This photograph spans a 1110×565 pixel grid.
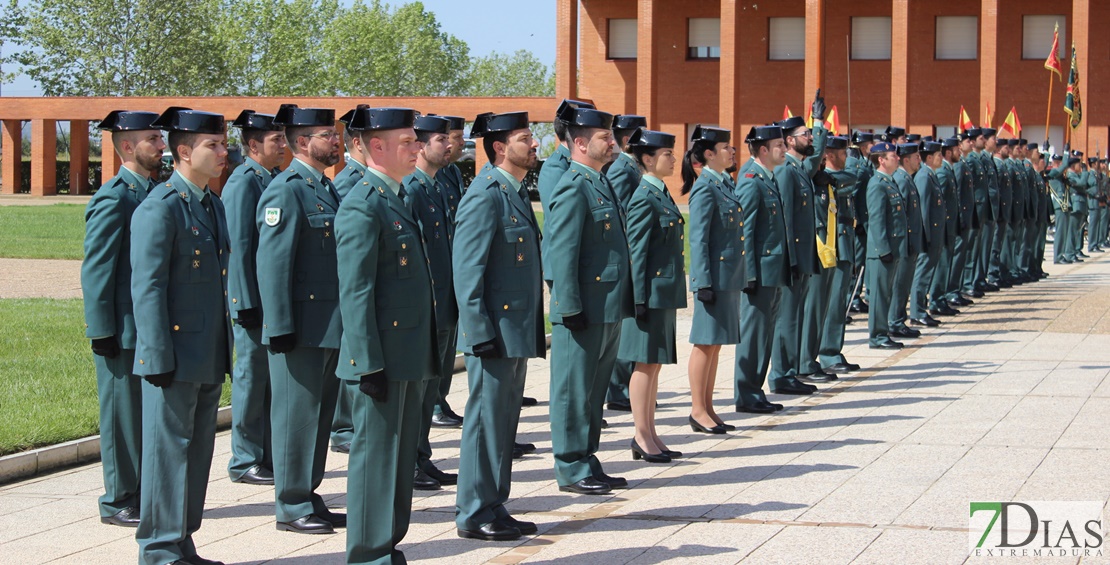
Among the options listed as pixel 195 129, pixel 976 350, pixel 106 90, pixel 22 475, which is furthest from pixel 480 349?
pixel 106 90

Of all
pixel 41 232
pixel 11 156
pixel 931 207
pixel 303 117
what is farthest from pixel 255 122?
pixel 11 156

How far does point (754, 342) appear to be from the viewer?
10477mm

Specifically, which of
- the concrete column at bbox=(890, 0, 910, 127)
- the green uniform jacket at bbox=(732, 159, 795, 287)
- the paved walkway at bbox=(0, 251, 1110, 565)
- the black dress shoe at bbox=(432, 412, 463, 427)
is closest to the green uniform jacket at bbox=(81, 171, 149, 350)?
the paved walkway at bbox=(0, 251, 1110, 565)

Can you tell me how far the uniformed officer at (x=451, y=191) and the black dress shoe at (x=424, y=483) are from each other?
3.99ft

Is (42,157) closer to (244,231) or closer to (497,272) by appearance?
(244,231)

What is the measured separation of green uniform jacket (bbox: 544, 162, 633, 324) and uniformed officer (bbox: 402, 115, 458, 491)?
0.71 m

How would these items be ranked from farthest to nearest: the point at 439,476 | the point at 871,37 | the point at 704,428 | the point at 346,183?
the point at 871,37, the point at 704,428, the point at 346,183, the point at 439,476

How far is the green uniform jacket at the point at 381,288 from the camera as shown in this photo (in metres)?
5.71

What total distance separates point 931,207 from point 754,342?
6.77 m

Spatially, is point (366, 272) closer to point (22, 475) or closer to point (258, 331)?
point (258, 331)

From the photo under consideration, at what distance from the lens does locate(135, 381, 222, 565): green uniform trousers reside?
20.0 ft

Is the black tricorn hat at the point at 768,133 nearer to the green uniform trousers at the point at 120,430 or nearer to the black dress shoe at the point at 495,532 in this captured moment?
the black dress shoe at the point at 495,532

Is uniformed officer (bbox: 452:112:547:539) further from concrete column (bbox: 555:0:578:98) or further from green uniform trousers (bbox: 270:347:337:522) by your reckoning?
concrete column (bbox: 555:0:578:98)

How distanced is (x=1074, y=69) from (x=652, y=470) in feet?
88.5
